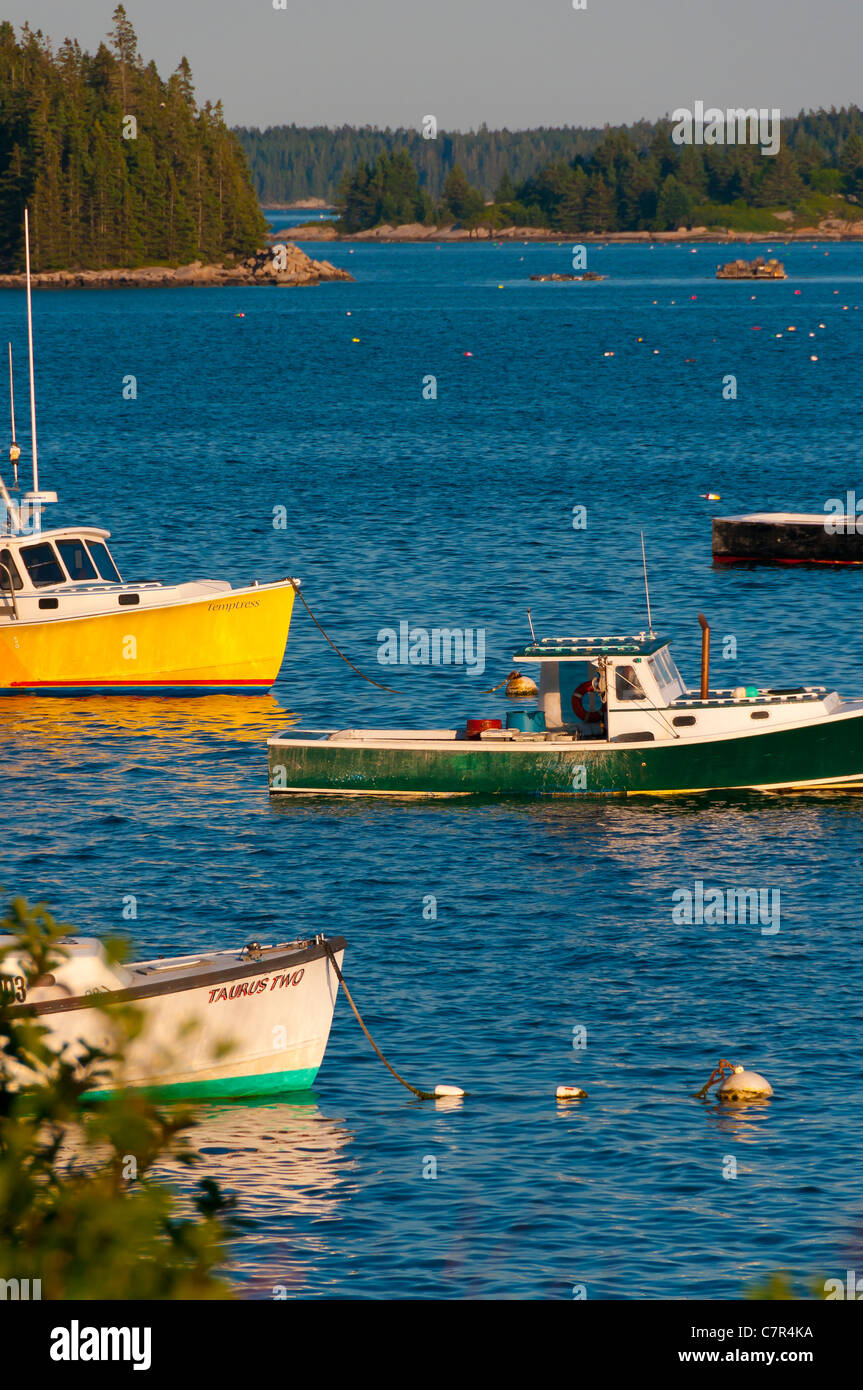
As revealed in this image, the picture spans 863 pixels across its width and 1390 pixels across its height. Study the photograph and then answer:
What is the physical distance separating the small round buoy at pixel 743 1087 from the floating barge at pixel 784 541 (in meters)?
39.6

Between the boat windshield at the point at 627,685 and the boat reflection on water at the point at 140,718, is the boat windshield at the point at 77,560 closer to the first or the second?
the boat reflection on water at the point at 140,718

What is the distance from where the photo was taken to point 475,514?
2717 inches


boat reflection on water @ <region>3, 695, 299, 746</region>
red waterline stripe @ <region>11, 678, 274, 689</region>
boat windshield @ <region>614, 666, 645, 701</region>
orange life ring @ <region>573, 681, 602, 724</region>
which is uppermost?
boat windshield @ <region>614, 666, 645, 701</region>

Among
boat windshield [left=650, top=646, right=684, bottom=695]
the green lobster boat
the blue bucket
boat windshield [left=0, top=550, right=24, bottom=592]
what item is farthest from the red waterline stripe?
boat windshield [left=650, top=646, right=684, bottom=695]

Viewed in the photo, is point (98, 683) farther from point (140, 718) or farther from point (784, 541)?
point (784, 541)

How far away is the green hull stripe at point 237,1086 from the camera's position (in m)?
20.0

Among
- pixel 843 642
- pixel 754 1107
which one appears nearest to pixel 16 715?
pixel 843 642

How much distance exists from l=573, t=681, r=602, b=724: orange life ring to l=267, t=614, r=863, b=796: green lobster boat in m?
0.02

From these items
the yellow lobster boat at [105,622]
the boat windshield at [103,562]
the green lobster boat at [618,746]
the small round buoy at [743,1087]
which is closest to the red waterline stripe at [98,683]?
the yellow lobster boat at [105,622]

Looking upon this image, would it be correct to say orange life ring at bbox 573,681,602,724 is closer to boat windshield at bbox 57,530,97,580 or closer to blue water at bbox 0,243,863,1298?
Answer: blue water at bbox 0,243,863,1298

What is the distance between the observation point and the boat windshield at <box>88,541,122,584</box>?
1563 inches

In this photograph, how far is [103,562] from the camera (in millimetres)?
39938
